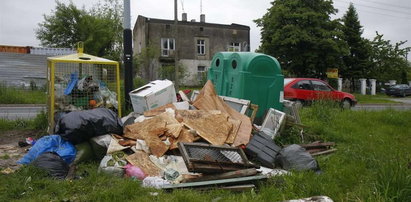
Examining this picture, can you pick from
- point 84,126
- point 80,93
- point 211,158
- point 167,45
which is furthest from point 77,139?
point 167,45

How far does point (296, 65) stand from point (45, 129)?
25.6 m

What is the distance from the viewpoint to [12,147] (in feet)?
19.5

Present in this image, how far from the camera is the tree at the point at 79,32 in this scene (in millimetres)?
23953

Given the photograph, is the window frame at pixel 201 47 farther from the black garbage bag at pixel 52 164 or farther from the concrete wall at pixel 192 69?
the black garbage bag at pixel 52 164

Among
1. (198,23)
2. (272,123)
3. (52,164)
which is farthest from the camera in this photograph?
(198,23)

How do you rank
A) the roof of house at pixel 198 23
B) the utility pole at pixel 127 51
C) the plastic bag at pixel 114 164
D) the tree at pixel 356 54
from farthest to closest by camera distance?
the tree at pixel 356 54 → the roof of house at pixel 198 23 → the utility pole at pixel 127 51 → the plastic bag at pixel 114 164

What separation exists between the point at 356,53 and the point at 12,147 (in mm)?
36451

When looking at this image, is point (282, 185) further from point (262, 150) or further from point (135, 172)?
point (135, 172)

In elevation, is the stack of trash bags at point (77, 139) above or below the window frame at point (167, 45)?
below

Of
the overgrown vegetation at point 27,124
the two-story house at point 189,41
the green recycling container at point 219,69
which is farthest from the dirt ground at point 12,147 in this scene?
the two-story house at point 189,41

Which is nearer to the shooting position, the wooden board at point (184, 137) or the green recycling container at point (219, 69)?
the wooden board at point (184, 137)

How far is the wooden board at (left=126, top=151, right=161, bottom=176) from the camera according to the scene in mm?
4441

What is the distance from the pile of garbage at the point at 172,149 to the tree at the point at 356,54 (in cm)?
3306

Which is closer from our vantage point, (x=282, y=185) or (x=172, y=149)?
(x=282, y=185)
